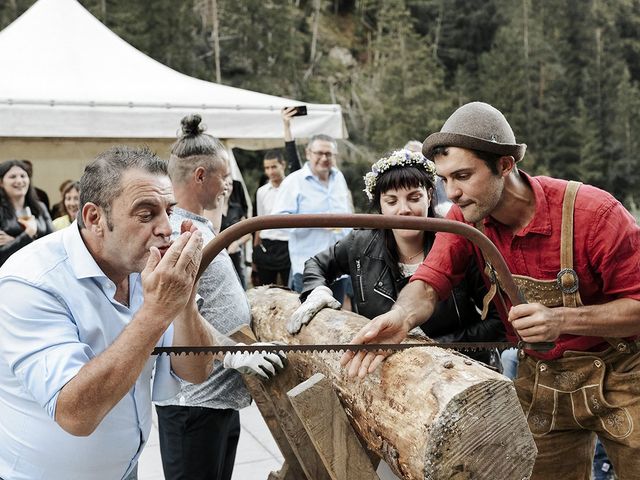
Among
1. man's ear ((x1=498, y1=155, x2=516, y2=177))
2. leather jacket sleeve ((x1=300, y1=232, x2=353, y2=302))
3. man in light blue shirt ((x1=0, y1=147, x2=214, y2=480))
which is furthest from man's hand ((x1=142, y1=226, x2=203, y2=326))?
leather jacket sleeve ((x1=300, y1=232, x2=353, y2=302))

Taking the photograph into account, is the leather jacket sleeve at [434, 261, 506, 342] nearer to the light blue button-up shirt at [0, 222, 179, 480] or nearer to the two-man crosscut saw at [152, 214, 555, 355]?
the two-man crosscut saw at [152, 214, 555, 355]

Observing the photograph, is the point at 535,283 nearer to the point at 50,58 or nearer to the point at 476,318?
the point at 476,318

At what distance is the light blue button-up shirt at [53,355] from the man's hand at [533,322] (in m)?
1.22

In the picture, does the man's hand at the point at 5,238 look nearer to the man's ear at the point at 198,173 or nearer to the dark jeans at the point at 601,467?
the man's ear at the point at 198,173

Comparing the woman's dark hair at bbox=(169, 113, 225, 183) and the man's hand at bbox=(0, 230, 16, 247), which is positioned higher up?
the woman's dark hair at bbox=(169, 113, 225, 183)

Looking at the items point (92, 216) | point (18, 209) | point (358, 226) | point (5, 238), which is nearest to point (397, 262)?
point (358, 226)

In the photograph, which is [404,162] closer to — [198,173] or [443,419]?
[198,173]

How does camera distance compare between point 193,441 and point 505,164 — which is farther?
point 193,441

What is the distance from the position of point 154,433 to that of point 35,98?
3529 millimetres

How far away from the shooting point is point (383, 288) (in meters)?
3.29

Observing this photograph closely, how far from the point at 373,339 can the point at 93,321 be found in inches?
38.2

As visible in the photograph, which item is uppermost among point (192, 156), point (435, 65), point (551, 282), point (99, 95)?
point (435, 65)

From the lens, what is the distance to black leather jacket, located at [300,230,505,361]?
312 centimetres

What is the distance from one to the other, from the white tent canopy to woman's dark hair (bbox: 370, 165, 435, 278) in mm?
4198
